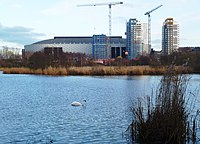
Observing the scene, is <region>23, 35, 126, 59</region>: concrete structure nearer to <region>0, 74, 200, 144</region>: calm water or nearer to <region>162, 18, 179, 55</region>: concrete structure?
<region>162, 18, 179, 55</region>: concrete structure

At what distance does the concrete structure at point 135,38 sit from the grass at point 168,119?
433 feet

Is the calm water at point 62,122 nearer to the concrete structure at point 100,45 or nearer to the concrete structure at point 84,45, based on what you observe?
the concrete structure at point 84,45

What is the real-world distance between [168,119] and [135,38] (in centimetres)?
15073

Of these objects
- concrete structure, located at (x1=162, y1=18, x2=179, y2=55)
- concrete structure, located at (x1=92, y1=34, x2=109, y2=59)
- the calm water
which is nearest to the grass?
the calm water

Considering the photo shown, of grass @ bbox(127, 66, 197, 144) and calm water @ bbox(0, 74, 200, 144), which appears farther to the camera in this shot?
calm water @ bbox(0, 74, 200, 144)

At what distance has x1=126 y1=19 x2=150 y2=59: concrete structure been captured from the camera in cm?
14738

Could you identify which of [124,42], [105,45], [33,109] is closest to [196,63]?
[33,109]

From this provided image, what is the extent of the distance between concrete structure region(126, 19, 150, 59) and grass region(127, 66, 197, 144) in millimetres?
131948

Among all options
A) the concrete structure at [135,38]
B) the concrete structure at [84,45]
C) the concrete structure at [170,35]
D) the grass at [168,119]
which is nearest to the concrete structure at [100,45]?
the concrete structure at [84,45]

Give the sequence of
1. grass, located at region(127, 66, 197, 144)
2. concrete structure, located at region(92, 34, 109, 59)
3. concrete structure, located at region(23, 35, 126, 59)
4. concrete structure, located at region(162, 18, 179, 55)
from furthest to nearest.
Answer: concrete structure, located at region(23, 35, 126, 59)
concrete structure, located at region(92, 34, 109, 59)
concrete structure, located at region(162, 18, 179, 55)
grass, located at region(127, 66, 197, 144)

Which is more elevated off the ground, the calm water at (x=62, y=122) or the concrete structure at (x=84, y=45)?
the concrete structure at (x=84, y=45)

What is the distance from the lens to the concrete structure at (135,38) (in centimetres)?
14738

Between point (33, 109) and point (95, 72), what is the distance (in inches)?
1253

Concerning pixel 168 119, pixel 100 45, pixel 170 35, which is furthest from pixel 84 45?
pixel 168 119
